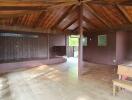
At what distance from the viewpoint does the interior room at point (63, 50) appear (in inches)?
180

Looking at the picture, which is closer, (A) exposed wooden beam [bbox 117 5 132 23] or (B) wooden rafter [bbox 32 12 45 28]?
(A) exposed wooden beam [bbox 117 5 132 23]

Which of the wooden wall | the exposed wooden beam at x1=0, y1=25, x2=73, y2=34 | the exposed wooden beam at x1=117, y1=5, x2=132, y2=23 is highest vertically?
the exposed wooden beam at x1=117, y1=5, x2=132, y2=23

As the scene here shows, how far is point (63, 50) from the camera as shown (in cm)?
1191

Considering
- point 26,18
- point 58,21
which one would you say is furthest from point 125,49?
point 26,18

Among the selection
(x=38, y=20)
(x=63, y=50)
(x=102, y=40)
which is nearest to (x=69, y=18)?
(x=38, y=20)

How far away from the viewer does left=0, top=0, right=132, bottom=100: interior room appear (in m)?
4.57

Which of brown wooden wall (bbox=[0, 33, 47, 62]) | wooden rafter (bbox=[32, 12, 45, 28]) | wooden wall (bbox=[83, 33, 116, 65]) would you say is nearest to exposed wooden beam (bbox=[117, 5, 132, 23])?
wooden wall (bbox=[83, 33, 116, 65])

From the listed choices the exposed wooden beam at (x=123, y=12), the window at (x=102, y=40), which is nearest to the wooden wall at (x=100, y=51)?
the window at (x=102, y=40)

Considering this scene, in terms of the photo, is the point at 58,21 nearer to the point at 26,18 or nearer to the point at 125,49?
the point at 26,18

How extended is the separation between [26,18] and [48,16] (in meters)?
1.18

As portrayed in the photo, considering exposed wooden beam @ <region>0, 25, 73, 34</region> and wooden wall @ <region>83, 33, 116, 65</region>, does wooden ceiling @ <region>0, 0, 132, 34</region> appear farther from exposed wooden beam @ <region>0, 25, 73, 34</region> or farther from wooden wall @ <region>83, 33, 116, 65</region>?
wooden wall @ <region>83, 33, 116, 65</region>

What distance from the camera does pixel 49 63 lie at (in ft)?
34.3

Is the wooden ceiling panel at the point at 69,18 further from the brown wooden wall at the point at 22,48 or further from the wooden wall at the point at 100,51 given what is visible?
the wooden wall at the point at 100,51

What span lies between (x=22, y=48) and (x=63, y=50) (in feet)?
10.3
